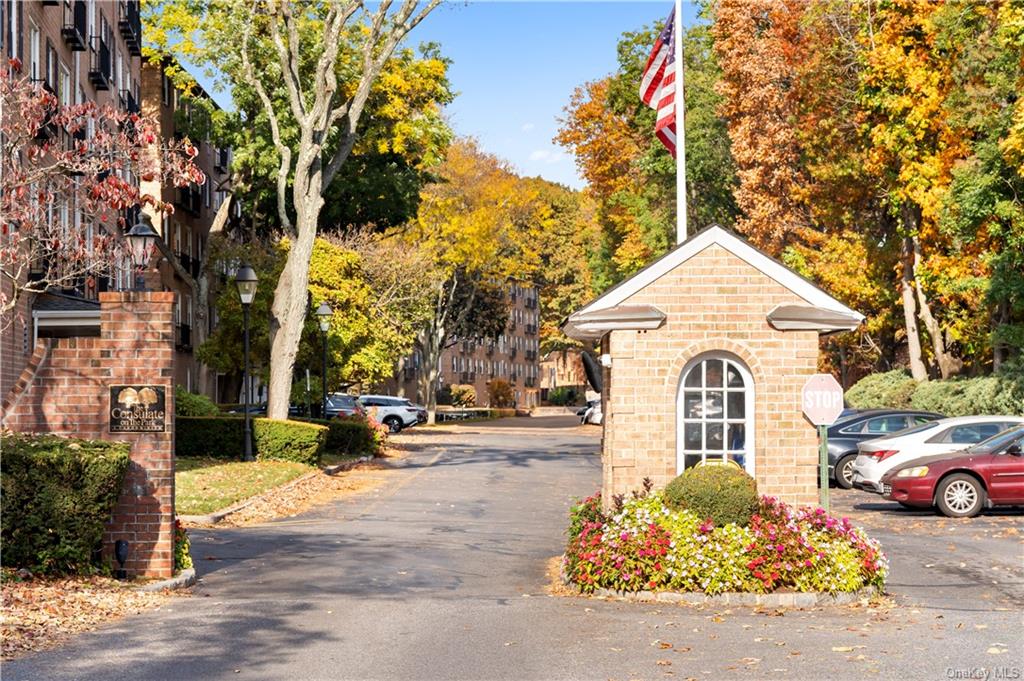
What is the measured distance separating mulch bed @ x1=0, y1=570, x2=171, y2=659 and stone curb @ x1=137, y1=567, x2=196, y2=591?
128 millimetres

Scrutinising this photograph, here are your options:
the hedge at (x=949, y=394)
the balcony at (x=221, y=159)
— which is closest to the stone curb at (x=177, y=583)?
the hedge at (x=949, y=394)

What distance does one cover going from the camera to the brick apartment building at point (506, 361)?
107562 millimetres

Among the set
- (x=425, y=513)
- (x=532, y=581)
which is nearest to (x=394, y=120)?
(x=425, y=513)

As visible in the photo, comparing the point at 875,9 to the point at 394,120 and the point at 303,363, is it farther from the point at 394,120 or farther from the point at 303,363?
the point at 303,363

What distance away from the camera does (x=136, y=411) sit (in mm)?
15250

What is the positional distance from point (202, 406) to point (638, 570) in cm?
2277

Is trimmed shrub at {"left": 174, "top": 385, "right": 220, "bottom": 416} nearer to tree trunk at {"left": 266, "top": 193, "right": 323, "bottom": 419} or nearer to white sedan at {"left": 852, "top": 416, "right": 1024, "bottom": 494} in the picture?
tree trunk at {"left": 266, "top": 193, "right": 323, "bottom": 419}

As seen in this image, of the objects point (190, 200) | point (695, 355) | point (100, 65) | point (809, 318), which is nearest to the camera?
point (809, 318)

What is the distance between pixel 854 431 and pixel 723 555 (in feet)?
55.2

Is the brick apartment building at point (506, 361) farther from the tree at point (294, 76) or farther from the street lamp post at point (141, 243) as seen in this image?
the street lamp post at point (141, 243)

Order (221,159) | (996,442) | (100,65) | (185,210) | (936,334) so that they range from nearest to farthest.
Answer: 1. (996,442)
2. (936,334)
3. (100,65)
4. (185,210)
5. (221,159)

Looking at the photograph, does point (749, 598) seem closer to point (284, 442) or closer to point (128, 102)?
point (284, 442)

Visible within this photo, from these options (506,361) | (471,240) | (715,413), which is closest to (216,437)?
(715,413)

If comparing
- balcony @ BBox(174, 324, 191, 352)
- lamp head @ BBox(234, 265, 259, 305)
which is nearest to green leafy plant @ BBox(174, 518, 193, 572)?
lamp head @ BBox(234, 265, 259, 305)
